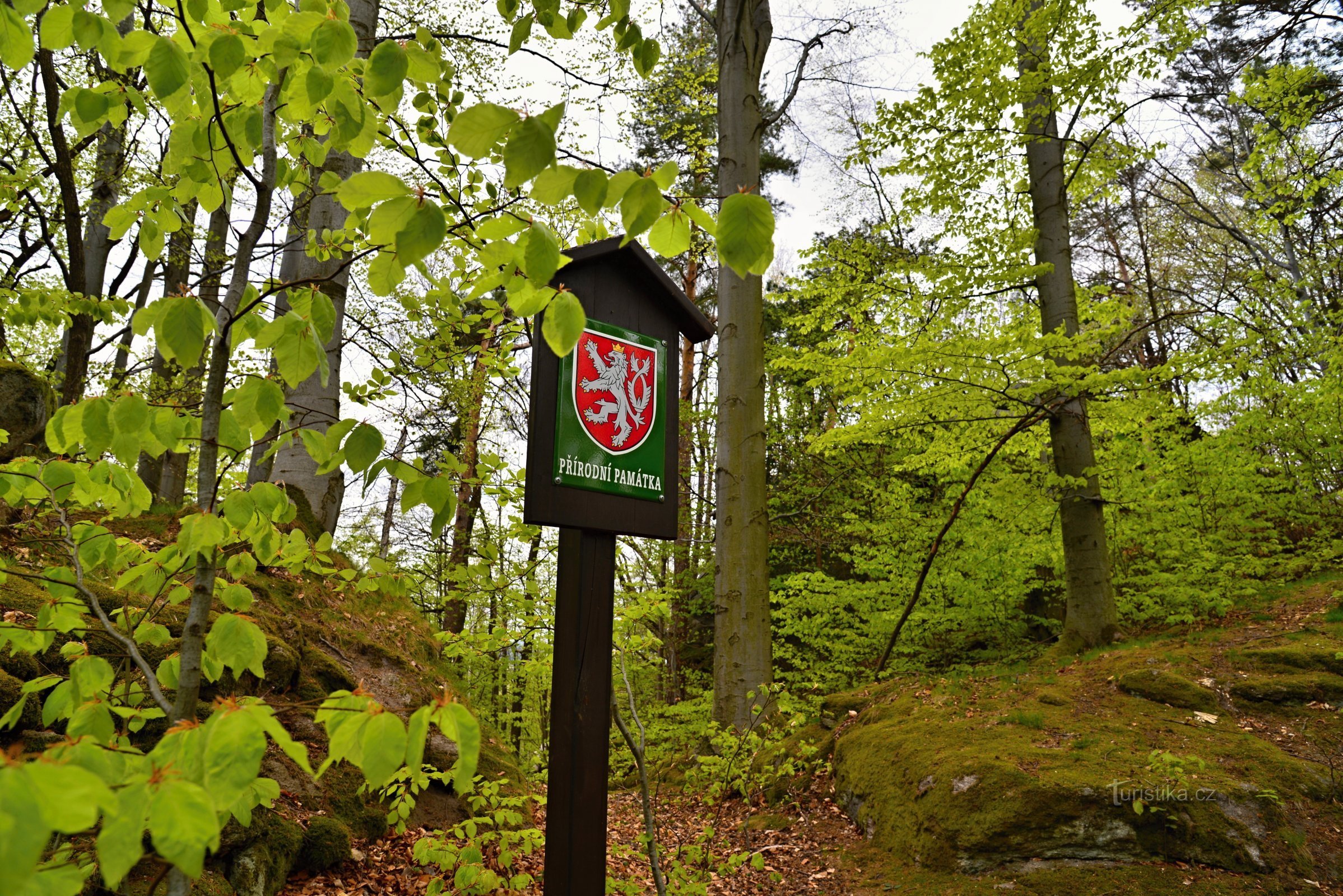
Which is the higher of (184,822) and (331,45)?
(331,45)

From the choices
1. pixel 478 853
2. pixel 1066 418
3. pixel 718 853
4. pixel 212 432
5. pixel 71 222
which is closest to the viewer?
pixel 212 432

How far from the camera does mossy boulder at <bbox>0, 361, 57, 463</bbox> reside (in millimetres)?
4211

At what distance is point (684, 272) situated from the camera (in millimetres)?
13672

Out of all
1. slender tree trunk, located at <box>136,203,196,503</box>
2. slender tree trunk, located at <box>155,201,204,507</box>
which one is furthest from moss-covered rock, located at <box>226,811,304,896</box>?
slender tree trunk, located at <box>136,203,196,503</box>

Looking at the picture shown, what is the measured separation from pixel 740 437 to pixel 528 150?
204 inches

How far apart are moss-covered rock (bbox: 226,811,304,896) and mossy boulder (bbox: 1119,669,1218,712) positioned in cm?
529

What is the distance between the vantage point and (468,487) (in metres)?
4.78

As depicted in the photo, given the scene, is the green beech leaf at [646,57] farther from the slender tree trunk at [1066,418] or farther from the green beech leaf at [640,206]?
the slender tree trunk at [1066,418]

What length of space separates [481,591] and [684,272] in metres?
11.2

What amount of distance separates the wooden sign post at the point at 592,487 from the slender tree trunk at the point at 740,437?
11.2ft

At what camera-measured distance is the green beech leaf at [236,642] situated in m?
1.40

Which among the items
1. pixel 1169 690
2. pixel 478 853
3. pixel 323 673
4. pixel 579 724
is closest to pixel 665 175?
pixel 579 724

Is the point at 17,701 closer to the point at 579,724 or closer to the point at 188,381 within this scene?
the point at 579,724

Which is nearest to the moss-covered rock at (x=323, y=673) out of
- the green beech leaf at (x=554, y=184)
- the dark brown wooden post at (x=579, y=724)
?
the dark brown wooden post at (x=579, y=724)
